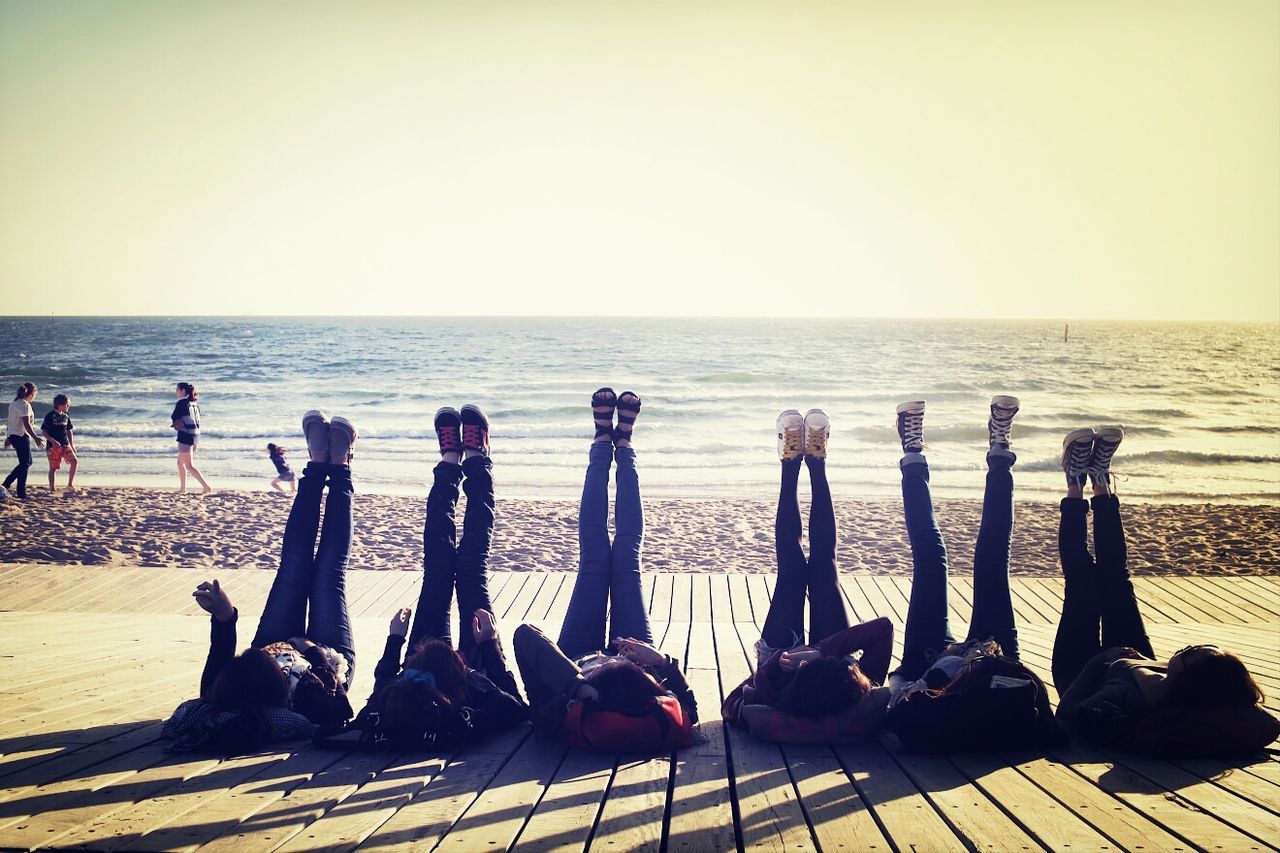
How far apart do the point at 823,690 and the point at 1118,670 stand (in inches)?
47.8

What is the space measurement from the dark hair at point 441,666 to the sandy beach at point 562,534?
533 cm

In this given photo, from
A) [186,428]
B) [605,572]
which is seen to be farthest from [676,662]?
[186,428]

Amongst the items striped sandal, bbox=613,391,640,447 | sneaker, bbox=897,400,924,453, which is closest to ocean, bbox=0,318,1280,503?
sneaker, bbox=897,400,924,453

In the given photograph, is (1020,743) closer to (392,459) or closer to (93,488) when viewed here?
(93,488)

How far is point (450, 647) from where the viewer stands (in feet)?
12.8

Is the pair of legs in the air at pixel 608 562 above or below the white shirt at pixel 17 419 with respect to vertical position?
above

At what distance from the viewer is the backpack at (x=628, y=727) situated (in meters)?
3.54

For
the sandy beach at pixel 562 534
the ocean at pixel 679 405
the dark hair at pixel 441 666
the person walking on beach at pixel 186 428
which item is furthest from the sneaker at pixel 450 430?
the person walking on beach at pixel 186 428

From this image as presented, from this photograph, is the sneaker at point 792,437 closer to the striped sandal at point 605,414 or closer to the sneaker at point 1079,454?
the striped sandal at point 605,414

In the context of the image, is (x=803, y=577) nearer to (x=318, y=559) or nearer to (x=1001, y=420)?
(x=1001, y=420)

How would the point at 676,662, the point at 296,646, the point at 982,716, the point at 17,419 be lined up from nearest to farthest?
1. the point at 982,716
2. the point at 676,662
3. the point at 296,646
4. the point at 17,419

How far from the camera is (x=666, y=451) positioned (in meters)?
23.1

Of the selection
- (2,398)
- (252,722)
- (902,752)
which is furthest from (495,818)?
(2,398)

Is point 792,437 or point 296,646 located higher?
point 792,437
